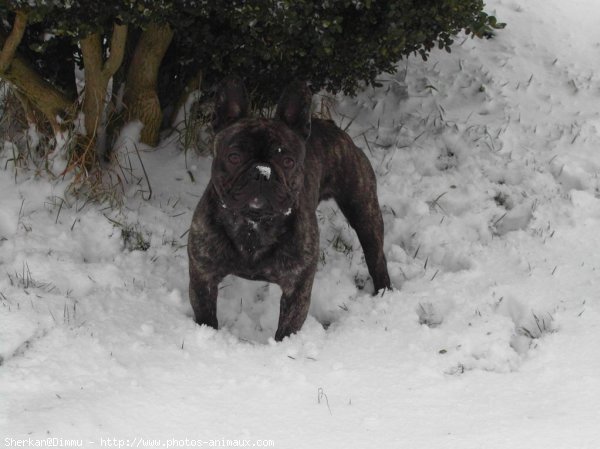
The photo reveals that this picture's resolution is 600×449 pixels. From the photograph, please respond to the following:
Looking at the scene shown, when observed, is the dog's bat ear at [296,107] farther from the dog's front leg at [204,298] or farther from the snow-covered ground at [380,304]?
the snow-covered ground at [380,304]

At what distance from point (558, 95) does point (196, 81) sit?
3369 mm

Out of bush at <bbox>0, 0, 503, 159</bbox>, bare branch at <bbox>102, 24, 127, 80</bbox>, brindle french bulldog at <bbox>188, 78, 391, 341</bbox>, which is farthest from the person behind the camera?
bare branch at <bbox>102, 24, 127, 80</bbox>

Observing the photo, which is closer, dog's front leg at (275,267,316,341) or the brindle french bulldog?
the brindle french bulldog

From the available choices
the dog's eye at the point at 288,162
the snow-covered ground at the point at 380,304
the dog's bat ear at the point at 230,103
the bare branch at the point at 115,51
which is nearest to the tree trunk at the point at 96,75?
the bare branch at the point at 115,51

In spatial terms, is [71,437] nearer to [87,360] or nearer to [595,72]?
[87,360]

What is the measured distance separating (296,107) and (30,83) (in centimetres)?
205

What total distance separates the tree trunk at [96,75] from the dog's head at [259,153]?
3.64 ft

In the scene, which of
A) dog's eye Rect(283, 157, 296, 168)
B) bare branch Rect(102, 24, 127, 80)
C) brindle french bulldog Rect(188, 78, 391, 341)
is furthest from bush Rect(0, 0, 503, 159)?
dog's eye Rect(283, 157, 296, 168)

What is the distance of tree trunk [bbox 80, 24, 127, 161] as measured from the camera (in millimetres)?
4755

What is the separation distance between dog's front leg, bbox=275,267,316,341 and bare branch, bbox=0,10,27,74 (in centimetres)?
221

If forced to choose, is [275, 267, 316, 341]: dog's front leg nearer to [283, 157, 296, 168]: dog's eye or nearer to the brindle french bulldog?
the brindle french bulldog

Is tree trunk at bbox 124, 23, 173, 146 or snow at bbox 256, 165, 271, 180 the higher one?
snow at bbox 256, 165, 271, 180

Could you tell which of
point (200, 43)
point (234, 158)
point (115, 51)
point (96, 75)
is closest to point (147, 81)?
point (96, 75)

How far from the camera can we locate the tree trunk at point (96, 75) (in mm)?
4755
